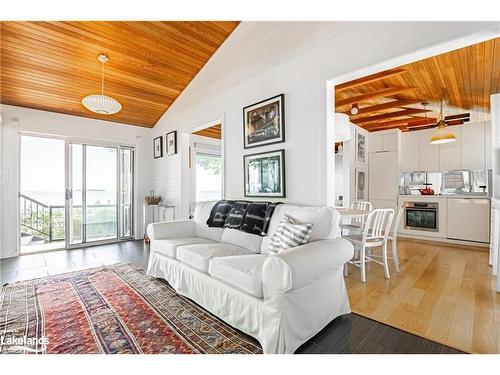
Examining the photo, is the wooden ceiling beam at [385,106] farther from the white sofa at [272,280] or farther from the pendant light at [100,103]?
the pendant light at [100,103]

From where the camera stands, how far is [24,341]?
173cm

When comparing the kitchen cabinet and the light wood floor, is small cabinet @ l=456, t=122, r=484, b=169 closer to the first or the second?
the kitchen cabinet

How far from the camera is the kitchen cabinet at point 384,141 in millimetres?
5480

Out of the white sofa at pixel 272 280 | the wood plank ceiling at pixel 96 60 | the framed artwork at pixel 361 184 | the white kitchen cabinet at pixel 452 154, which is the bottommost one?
the white sofa at pixel 272 280

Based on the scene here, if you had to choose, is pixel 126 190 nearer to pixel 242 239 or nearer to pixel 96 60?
pixel 96 60

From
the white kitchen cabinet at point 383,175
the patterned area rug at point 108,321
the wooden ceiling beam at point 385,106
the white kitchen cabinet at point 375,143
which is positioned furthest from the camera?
the white kitchen cabinet at point 375,143

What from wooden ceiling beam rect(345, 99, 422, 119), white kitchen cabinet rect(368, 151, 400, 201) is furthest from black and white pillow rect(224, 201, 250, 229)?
white kitchen cabinet rect(368, 151, 400, 201)

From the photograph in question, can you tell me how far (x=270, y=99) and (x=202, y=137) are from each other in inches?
A: 120

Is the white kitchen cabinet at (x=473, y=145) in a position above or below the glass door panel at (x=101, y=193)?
above

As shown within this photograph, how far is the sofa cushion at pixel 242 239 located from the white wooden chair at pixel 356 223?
1576mm

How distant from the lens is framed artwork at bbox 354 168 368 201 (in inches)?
205

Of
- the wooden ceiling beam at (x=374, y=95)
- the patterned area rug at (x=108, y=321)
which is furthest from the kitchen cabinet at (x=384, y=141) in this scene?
the patterned area rug at (x=108, y=321)
